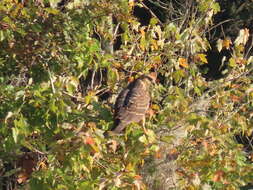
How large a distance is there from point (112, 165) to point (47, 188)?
609mm

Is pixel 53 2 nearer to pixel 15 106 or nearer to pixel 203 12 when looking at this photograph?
pixel 15 106

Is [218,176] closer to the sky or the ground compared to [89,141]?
closer to the ground

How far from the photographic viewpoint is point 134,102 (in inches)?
161

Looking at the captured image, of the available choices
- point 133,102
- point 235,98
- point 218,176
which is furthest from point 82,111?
point 235,98

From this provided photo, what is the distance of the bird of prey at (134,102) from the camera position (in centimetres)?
385

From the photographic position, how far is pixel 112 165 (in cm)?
384

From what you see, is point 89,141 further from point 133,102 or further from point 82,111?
point 133,102

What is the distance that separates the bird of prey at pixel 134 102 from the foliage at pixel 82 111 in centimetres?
9

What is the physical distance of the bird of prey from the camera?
12.6 feet

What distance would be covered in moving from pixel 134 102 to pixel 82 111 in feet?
1.37

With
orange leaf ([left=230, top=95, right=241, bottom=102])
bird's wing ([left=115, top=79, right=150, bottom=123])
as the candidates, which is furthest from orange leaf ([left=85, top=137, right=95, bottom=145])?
orange leaf ([left=230, top=95, right=241, bottom=102])

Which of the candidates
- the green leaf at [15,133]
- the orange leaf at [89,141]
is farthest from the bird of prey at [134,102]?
the green leaf at [15,133]

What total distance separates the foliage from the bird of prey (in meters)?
0.09

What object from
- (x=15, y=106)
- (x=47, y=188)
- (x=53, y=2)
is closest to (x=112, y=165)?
(x=47, y=188)
